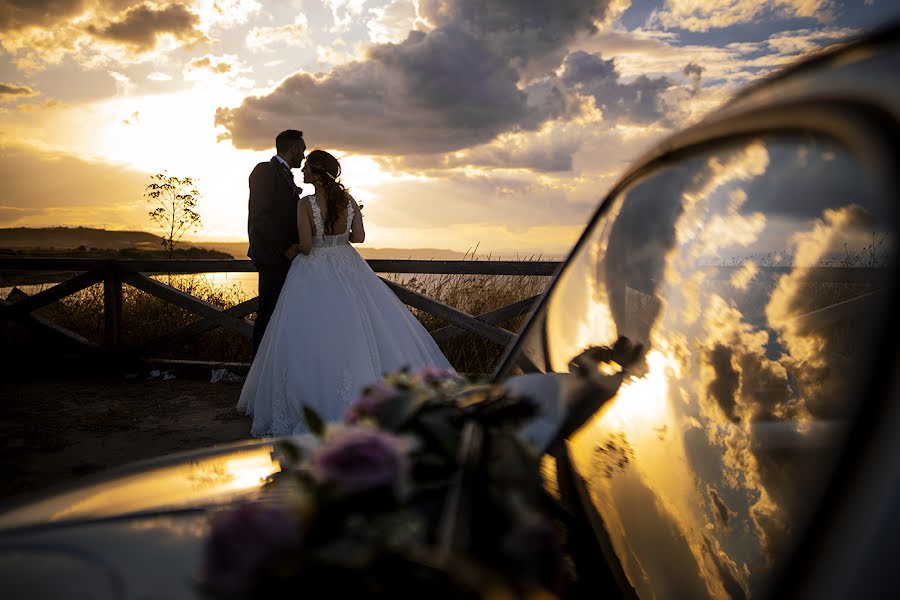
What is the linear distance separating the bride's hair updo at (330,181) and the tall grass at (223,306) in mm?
1796

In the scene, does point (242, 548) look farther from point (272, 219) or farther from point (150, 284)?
point (150, 284)

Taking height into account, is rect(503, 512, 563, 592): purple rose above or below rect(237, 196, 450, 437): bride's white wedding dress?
above

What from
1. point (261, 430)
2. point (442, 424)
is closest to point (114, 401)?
point (261, 430)

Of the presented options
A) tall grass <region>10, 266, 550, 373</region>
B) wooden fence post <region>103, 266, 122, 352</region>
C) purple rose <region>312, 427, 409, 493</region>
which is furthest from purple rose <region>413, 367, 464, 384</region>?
wooden fence post <region>103, 266, 122, 352</region>

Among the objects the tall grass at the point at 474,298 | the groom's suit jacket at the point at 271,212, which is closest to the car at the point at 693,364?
the groom's suit jacket at the point at 271,212

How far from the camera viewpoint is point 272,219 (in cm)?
668

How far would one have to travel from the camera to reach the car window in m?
0.87

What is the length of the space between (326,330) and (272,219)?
1.79m

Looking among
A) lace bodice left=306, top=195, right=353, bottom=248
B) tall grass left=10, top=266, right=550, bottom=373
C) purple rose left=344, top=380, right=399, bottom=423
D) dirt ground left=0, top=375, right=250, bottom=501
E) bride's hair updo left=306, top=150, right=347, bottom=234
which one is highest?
bride's hair updo left=306, top=150, right=347, bottom=234

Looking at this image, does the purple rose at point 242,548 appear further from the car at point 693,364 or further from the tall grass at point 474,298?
the tall grass at point 474,298

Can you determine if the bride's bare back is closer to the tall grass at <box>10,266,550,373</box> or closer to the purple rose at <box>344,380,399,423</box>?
the tall grass at <box>10,266,550,373</box>

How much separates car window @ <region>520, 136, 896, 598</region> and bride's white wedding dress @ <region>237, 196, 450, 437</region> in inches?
169

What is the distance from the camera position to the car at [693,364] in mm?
746

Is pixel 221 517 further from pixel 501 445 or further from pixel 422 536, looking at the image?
pixel 501 445
